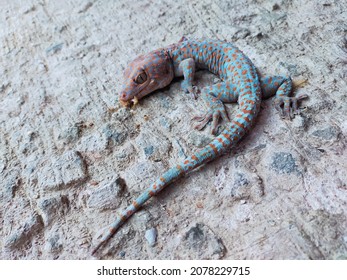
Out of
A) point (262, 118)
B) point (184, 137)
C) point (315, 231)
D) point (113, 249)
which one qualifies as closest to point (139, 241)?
point (113, 249)

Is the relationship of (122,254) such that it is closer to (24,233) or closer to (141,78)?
(24,233)

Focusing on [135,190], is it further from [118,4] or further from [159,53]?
[118,4]

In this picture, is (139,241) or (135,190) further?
(135,190)

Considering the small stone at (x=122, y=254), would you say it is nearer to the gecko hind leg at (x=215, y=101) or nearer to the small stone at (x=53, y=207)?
the small stone at (x=53, y=207)

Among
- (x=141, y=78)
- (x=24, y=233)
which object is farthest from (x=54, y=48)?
(x=24, y=233)

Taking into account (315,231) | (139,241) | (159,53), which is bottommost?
(315,231)

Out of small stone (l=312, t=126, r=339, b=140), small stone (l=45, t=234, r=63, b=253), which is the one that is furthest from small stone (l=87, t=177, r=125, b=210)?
small stone (l=312, t=126, r=339, b=140)
